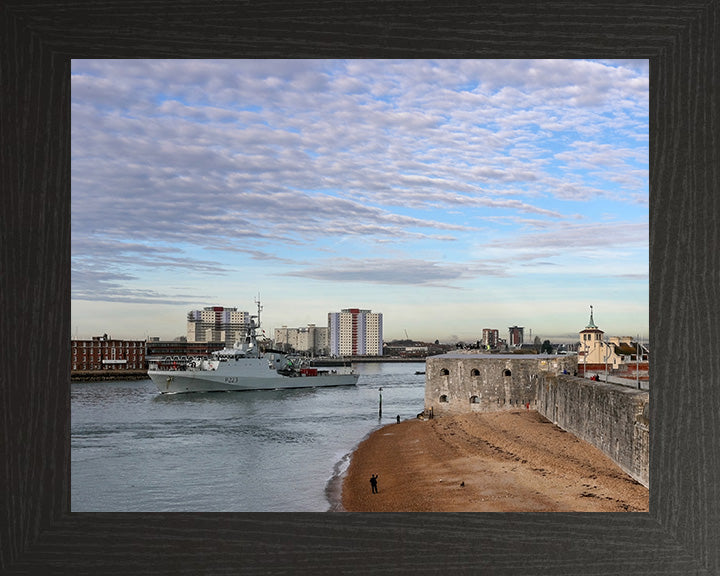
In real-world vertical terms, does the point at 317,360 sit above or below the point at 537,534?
below

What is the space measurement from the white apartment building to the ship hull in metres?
5.20

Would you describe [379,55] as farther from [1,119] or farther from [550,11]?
[1,119]

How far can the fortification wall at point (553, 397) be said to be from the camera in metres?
7.56

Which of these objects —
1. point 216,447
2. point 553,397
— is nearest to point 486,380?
point 553,397

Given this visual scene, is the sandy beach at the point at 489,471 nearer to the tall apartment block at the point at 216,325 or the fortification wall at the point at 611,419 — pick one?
the fortification wall at the point at 611,419

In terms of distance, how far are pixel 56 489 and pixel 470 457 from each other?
35.7 feet

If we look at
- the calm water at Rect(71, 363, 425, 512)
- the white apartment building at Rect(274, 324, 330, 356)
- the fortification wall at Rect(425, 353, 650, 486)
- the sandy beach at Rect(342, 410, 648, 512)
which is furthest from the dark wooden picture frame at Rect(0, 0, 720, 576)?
the white apartment building at Rect(274, 324, 330, 356)

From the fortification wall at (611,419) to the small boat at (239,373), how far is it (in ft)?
69.3

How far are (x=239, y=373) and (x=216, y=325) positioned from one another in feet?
24.2

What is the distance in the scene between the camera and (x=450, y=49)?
158 cm

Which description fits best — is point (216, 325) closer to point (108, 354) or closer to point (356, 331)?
point (108, 354)

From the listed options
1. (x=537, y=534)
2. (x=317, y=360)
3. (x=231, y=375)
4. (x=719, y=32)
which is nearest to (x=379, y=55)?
(x=719, y=32)

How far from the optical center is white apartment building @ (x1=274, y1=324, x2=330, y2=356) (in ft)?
129

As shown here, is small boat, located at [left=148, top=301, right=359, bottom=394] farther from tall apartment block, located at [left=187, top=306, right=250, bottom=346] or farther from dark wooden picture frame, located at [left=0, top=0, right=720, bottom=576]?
dark wooden picture frame, located at [left=0, top=0, right=720, bottom=576]
